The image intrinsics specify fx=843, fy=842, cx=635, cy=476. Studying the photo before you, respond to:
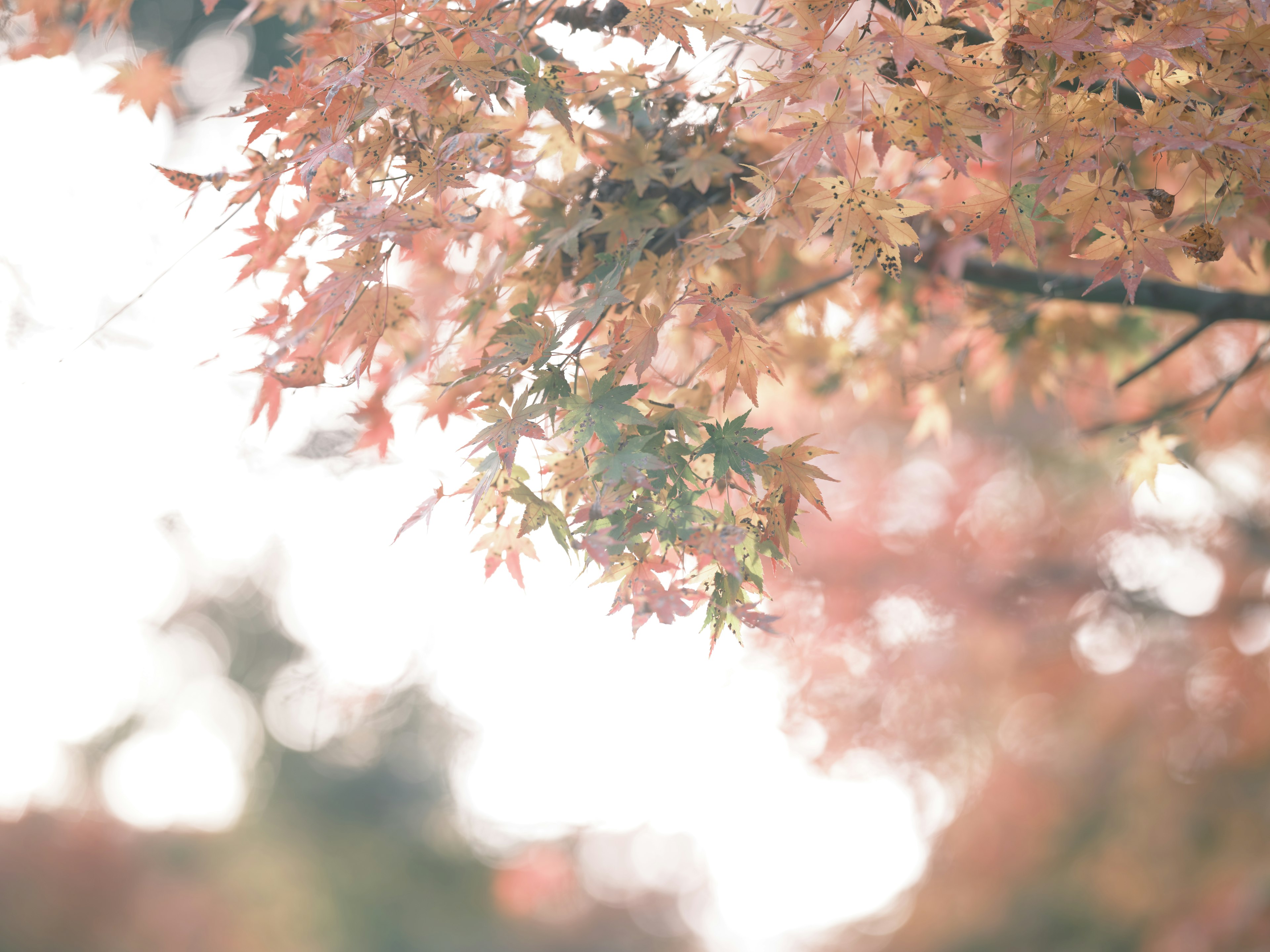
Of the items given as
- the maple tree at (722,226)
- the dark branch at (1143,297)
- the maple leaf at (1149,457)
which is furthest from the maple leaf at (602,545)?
the maple leaf at (1149,457)

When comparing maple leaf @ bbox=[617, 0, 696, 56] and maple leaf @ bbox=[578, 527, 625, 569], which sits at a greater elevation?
maple leaf @ bbox=[617, 0, 696, 56]

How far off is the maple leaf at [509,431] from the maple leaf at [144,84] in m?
1.90

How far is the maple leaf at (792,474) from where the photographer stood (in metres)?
1.80

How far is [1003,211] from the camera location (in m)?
1.79

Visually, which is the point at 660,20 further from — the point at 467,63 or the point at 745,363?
the point at 745,363

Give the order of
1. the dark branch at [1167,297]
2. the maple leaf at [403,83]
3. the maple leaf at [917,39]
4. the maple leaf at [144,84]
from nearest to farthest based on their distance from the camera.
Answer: the maple leaf at [917,39] < the maple leaf at [403,83] < the maple leaf at [144,84] < the dark branch at [1167,297]

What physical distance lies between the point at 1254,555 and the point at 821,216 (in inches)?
285

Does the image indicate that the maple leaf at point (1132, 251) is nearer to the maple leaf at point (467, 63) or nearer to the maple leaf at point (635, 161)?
the maple leaf at point (635, 161)

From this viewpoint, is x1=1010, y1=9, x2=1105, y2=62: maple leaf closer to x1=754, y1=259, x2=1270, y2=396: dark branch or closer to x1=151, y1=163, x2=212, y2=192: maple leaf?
x1=754, y1=259, x2=1270, y2=396: dark branch

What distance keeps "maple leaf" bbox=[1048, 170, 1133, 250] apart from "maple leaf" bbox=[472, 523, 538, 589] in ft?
4.46

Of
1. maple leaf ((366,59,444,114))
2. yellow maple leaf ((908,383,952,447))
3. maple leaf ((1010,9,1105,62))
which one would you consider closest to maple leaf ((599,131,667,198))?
maple leaf ((366,59,444,114))

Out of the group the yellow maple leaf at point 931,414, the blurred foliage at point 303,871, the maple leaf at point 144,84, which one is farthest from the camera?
the blurred foliage at point 303,871

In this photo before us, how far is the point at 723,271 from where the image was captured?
8.64ft

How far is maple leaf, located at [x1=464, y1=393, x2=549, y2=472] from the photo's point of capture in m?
1.71
